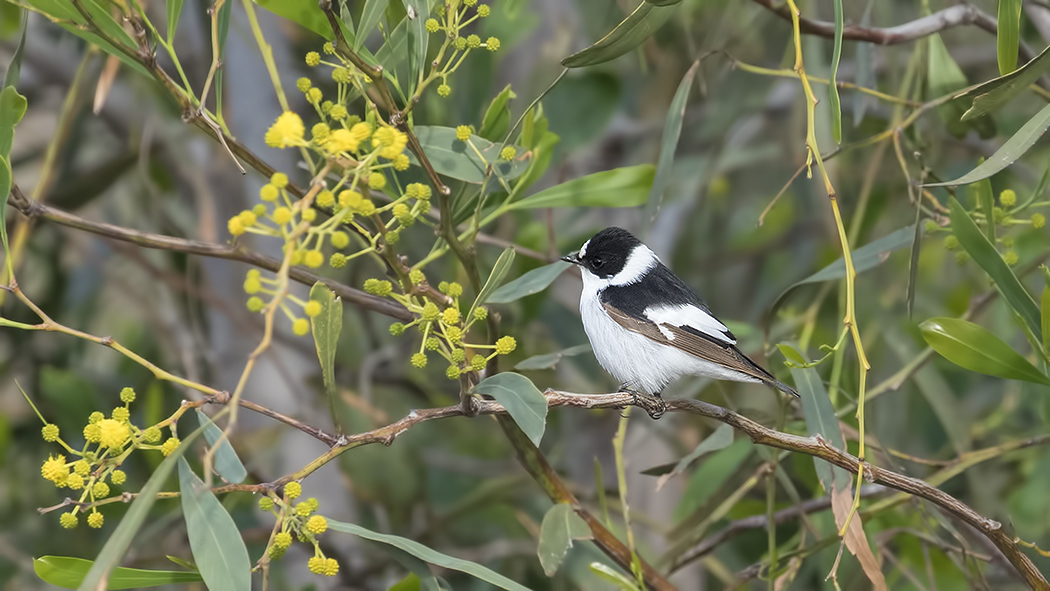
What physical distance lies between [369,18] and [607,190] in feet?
1.77

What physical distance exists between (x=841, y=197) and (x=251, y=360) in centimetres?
277

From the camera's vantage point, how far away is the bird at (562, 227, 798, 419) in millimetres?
1977

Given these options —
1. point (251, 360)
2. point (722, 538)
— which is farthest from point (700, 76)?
point (251, 360)

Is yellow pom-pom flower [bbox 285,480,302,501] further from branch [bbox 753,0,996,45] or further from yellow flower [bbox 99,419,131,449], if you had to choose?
branch [bbox 753,0,996,45]

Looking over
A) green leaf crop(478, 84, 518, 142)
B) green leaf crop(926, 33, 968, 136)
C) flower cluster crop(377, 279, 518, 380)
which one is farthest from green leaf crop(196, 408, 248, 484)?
green leaf crop(926, 33, 968, 136)

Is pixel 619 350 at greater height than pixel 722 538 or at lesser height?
greater

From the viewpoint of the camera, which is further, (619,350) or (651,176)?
(619,350)

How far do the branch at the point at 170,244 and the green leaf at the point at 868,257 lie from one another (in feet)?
2.17

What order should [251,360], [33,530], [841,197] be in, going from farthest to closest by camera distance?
[841,197] → [33,530] → [251,360]

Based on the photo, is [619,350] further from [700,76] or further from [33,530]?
[33,530]

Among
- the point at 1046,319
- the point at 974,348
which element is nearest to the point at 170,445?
the point at 974,348

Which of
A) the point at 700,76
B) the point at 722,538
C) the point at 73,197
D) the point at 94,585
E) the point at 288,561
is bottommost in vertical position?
the point at 722,538

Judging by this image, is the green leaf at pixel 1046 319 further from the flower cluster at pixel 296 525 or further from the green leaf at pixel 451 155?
the flower cluster at pixel 296 525

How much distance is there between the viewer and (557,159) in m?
2.47
